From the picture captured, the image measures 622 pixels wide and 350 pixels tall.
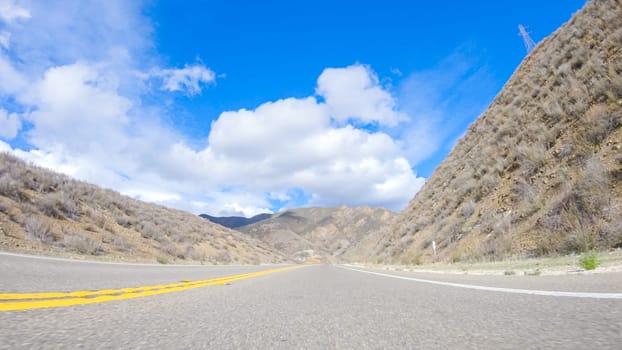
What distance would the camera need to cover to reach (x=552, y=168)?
471 inches

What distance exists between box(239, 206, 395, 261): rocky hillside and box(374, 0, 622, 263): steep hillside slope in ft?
314

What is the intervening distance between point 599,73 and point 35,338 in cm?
1667

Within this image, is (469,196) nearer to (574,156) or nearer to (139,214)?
(574,156)

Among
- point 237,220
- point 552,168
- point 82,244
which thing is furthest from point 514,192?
point 237,220

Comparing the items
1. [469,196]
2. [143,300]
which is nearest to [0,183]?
[143,300]

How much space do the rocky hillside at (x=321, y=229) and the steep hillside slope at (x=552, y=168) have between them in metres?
95.7

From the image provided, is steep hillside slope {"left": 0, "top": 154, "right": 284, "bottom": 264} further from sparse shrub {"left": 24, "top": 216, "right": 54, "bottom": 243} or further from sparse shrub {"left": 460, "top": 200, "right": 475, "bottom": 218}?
sparse shrub {"left": 460, "top": 200, "right": 475, "bottom": 218}

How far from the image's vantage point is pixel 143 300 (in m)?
3.82

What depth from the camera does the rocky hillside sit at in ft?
396

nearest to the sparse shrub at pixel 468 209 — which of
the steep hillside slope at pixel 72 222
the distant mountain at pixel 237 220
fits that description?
the steep hillside slope at pixel 72 222

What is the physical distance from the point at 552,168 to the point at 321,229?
143868mm

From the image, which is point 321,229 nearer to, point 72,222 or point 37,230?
point 72,222

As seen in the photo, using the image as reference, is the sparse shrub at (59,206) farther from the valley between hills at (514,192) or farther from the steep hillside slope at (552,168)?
the steep hillside slope at (552,168)

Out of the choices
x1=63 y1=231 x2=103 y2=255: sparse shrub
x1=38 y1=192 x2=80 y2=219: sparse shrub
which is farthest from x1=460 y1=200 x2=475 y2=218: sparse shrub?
x1=38 y1=192 x2=80 y2=219: sparse shrub
